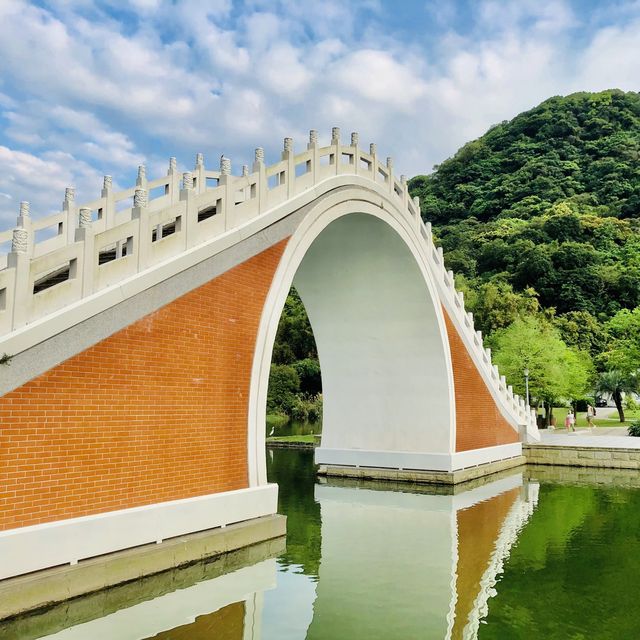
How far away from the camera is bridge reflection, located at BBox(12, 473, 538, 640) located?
214 inches

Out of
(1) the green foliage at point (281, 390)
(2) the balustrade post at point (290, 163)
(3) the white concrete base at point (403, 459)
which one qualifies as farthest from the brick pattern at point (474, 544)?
(1) the green foliage at point (281, 390)

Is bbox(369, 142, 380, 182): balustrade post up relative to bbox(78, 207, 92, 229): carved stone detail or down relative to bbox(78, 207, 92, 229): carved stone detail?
up

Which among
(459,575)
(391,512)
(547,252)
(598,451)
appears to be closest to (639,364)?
(598,451)

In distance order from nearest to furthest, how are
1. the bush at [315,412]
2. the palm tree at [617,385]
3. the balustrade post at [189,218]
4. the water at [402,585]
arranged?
the water at [402,585] < the balustrade post at [189,218] < the palm tree at [617,385] < the bush at [315,412]

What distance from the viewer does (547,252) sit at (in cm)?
5344

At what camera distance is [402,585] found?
686 centimetres

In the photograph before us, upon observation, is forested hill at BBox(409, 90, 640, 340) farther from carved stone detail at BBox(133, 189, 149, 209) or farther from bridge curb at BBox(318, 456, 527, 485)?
carved stone detail at BBox(133, 189, 149, 209)

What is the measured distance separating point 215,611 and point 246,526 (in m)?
2.22

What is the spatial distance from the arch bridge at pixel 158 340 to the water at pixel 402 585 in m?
0.76

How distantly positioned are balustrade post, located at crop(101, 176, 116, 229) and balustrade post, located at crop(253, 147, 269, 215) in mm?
2635

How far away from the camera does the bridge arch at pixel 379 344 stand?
14281 millimetres

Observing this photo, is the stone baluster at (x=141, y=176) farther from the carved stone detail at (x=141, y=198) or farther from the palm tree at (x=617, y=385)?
the palm tree at (x=617, y=385)

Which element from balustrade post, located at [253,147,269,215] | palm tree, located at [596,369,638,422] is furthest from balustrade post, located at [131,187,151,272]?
palm tree, located at [596,369,638,422]

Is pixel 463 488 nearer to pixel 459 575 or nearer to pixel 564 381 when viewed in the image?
pixel 459 575
